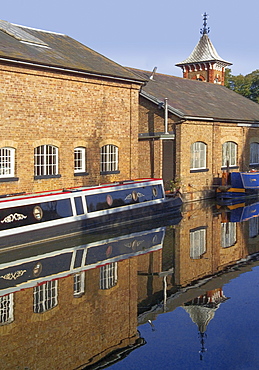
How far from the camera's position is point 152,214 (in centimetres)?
1738

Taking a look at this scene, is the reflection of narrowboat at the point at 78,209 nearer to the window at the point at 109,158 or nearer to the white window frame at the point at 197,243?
the window at the point at 109,158

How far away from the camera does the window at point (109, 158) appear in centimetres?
1920

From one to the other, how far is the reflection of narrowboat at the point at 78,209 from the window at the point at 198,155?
560cm

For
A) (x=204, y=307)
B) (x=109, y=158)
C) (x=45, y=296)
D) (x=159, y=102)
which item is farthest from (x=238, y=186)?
(x=45, y=296)

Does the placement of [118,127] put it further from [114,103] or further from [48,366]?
[48,366]

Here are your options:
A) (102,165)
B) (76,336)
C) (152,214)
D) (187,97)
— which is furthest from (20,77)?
(187,97)

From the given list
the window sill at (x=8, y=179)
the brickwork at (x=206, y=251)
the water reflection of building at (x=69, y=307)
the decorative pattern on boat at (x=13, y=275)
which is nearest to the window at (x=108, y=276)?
the water reflection of building at (x=69, y=307)

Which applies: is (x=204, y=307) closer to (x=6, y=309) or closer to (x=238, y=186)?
(x=6, y=309)

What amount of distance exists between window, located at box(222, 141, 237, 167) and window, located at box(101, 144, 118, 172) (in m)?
8.68

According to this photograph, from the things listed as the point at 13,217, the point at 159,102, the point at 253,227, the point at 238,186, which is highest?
the point at 159,102

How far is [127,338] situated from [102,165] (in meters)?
12.4

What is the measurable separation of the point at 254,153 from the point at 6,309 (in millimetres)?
23618

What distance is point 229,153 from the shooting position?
26797mm

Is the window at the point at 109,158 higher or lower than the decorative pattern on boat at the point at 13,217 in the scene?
higher
